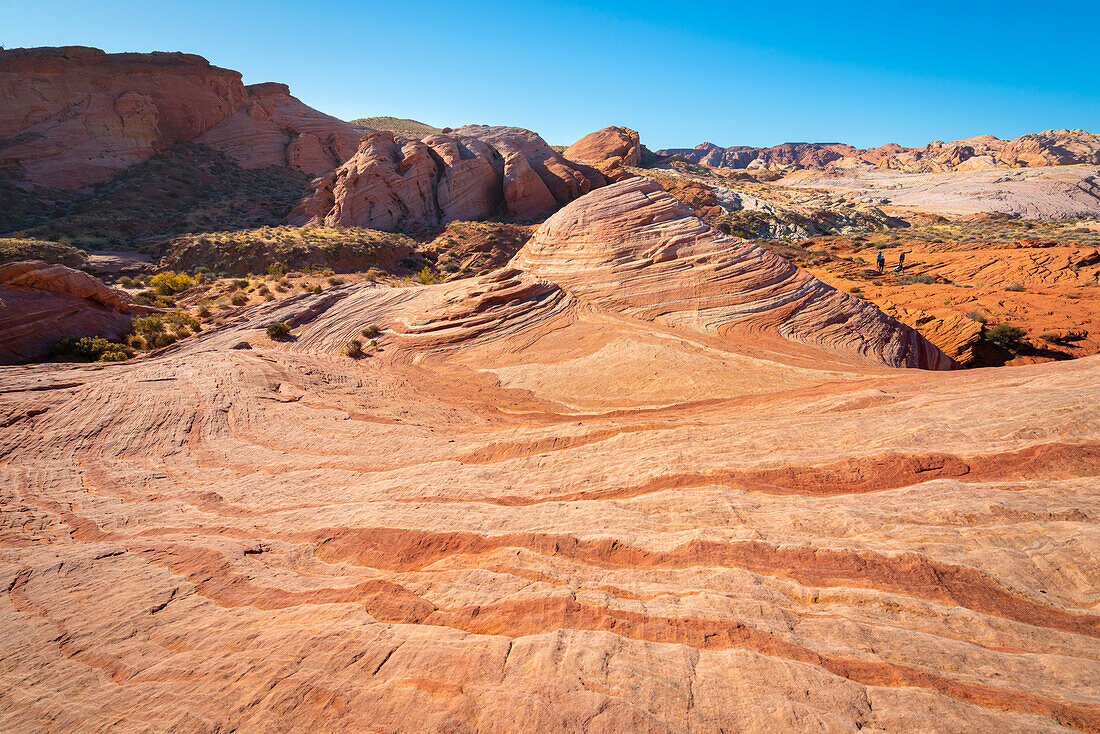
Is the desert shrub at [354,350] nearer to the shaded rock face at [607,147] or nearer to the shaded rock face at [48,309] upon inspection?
the shaded rock face at [48,309]

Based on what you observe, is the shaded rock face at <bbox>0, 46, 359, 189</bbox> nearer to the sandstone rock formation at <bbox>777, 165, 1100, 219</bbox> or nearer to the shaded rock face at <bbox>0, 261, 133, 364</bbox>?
Answer: the shaded rock face at <bbox>0, 261, 133, 364</bbox>

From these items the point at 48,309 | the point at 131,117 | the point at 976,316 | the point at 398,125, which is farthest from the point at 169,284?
the point at 398,125

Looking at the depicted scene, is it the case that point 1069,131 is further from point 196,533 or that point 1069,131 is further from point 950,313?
point 196,533

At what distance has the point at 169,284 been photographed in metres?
24.2

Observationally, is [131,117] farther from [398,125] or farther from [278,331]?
[278,331]

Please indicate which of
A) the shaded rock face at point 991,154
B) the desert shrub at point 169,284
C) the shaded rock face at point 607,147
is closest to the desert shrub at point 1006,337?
the desert shrub at point 169,284

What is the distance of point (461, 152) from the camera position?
4841cm

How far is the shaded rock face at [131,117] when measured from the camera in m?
46.4

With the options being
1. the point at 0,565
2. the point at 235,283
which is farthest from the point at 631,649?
the point at 235,283

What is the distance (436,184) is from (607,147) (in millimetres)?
38050

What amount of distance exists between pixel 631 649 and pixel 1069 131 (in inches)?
7175

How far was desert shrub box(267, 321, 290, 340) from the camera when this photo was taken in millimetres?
14234

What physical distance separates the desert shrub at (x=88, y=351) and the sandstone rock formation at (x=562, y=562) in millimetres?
3729

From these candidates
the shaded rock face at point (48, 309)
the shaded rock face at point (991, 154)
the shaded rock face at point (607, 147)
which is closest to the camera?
the shaded rock face at point (48, 309)
